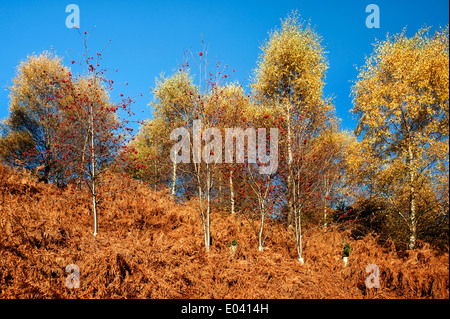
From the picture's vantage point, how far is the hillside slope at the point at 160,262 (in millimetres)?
5820

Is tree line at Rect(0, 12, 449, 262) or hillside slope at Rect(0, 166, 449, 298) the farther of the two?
tree line at Rect(0, 12, 449, 262)

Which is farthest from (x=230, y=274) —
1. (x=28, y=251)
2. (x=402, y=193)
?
(x=402, y=193)

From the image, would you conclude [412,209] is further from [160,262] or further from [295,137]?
[160,262]

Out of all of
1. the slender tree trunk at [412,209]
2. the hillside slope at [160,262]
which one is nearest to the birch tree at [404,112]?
the slender tree trunk at [412,209]

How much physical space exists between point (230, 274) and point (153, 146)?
18.7 meters

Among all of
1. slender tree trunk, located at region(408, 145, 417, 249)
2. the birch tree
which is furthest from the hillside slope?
the birch tree

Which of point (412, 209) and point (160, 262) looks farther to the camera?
point (412, 209)

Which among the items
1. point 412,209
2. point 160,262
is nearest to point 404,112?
point 412,209

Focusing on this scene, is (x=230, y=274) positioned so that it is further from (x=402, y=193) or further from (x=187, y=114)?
(x=402, y=193)

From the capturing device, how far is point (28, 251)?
6672 millimetres

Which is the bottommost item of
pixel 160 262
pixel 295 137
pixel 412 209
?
pixel 160 262

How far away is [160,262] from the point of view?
7.28 meters

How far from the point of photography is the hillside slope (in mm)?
5820

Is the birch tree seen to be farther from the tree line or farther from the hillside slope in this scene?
the hillside slope
